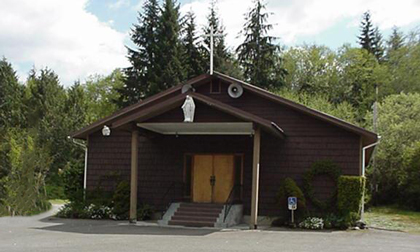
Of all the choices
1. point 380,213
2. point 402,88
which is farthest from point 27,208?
point 402,88

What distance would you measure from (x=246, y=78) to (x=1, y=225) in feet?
81.4

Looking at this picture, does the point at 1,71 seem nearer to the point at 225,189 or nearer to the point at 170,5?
the point at 170,5

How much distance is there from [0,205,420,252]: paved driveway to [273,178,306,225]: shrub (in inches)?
61.4

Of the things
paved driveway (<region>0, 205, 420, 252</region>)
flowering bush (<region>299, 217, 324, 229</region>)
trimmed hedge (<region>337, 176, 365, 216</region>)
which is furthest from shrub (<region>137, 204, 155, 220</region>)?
trimmed hedge (<region>337, 176, 365, 216</region>)

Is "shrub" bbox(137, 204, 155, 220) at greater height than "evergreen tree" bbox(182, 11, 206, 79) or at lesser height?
lesser

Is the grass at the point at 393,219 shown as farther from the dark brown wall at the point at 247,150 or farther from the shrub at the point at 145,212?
the shrub at the point at 145,212

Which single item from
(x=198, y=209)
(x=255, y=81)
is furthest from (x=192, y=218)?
(x=255, y=81)

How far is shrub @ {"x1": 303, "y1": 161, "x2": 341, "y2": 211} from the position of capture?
17062mm

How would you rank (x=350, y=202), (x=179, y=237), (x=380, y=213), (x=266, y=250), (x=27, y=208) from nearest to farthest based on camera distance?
(x=266, y=250)
(x=179, y=237)
(x=350, y=202)
(x=27, y=208)
(x=380, y=213)

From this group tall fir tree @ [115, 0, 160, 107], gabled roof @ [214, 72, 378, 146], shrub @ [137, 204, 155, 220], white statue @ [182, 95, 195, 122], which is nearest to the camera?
white statue @ [182, 95, 195, 122]

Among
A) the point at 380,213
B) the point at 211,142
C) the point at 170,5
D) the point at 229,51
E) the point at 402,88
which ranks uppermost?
the point at 170,5

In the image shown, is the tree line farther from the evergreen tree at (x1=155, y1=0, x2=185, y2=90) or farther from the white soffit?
the white soffit

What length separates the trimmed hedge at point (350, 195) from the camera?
16.5 meters

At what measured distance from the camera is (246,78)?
3775 cm
